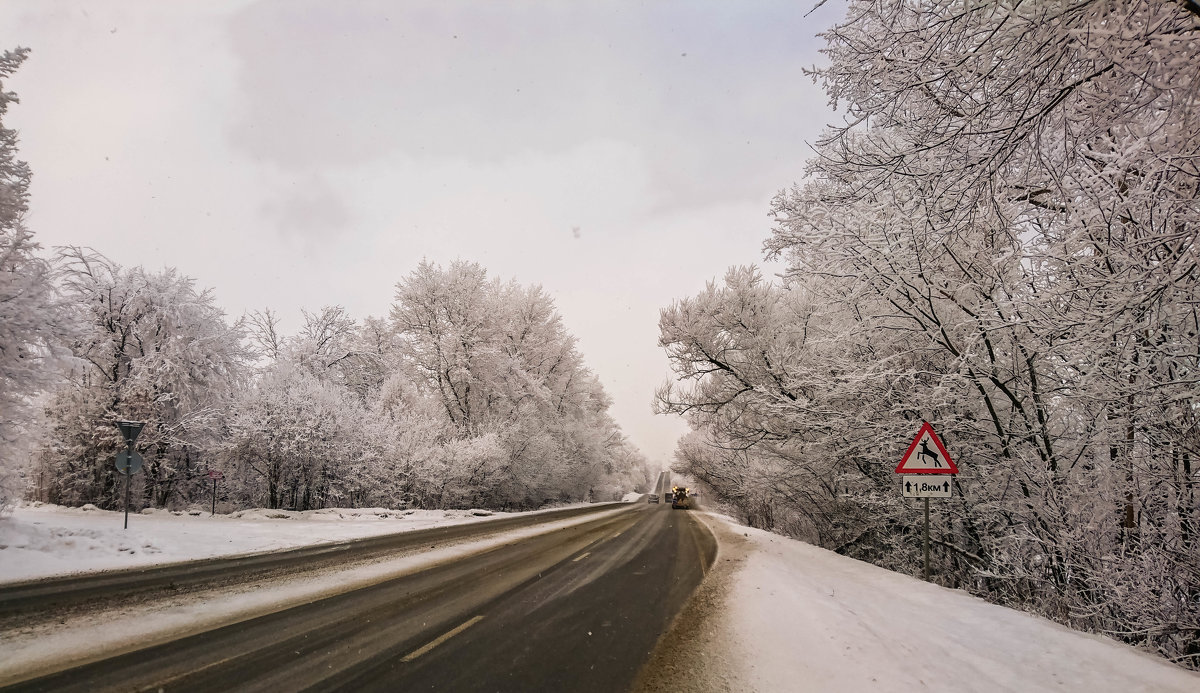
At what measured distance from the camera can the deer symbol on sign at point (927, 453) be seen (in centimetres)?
809

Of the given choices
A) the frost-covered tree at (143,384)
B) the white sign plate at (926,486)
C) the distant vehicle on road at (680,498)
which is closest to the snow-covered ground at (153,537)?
the frost-covered tree at (143,384)

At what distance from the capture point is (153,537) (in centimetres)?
1176

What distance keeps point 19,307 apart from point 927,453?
679 inches

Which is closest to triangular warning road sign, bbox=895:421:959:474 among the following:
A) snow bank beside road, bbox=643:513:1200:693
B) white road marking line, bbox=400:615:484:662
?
snow bank beside road, bbox=643:513:1200:693

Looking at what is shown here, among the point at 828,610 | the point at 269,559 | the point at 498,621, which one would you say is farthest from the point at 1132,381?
the point at 269,559

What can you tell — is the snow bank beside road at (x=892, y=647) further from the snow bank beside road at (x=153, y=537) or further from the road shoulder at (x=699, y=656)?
the snow bank beside road at (x=153, y=537)

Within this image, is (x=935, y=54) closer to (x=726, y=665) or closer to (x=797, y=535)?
(x=726, y=665)

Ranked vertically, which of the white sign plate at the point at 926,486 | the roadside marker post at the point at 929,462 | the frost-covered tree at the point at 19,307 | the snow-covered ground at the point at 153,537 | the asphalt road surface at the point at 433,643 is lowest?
the snow-covered ground at the point at 153,537

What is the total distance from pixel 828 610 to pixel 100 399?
27997 mm

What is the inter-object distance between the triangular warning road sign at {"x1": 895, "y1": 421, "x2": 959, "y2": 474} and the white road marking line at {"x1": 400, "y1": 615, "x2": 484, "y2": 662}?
262 inches

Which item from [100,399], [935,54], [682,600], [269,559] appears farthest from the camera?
[100,399]

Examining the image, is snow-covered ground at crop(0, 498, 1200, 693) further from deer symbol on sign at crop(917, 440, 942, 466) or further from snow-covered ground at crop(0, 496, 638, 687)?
deer symbol on sign at crop(917, 440, 942, 466)

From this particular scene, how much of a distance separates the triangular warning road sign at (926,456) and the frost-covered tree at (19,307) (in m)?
16.8

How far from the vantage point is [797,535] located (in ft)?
73.4
